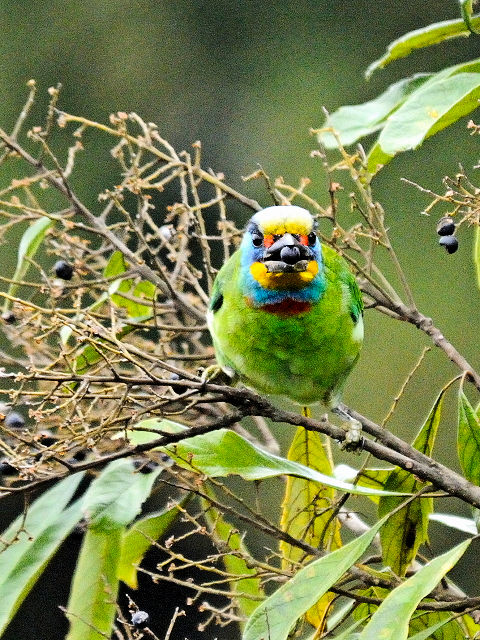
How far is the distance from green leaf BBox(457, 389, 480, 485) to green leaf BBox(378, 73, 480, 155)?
0.53m

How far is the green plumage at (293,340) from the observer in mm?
2574

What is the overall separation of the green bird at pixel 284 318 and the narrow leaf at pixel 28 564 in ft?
1.76

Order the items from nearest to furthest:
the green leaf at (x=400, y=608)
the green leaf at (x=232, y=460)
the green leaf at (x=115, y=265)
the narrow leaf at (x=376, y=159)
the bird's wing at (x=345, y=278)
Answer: the green leaf at (x=400, y=608) < the green leaf at (x=232, y=460) < the narrow leaf at (x=376, y=159) < the bird's wing at (x=345, y=278) < the green leaf at (x=115, y=265)

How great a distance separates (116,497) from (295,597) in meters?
0.64

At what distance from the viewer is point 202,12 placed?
11000 mm

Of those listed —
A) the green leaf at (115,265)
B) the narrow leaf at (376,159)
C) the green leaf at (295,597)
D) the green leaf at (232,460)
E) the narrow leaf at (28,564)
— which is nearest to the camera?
the green leaf at (295,597)

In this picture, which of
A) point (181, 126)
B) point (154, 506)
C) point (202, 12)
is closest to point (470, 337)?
point (154, 506)

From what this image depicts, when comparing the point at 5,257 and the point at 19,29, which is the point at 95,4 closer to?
the point at 19,29

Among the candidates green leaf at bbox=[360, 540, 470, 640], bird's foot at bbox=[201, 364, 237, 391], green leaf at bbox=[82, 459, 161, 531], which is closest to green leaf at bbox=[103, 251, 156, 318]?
bird's foot at bbox=[201, 364, 237, 391]

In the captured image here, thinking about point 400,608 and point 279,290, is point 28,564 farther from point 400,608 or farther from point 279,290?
point 400,608

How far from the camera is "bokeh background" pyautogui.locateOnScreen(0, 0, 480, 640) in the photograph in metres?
8.41

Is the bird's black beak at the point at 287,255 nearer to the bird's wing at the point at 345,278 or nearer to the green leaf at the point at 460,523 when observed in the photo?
the bird's wing at the point at 345,278

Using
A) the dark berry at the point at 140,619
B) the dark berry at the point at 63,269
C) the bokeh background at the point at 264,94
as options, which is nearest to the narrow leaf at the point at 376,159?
the dark berry at the point at 63,269

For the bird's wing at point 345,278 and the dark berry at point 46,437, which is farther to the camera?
the bird's wing at point 345,278
